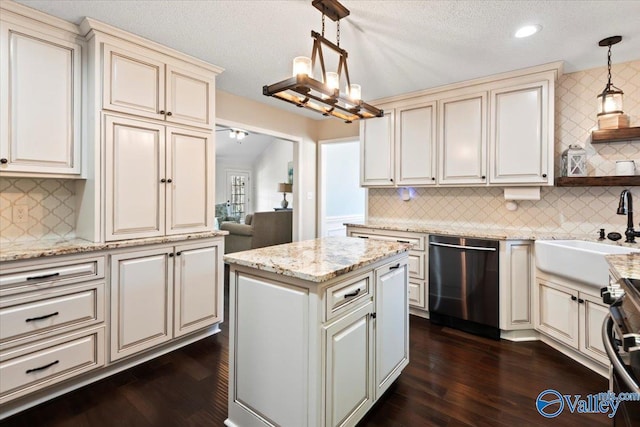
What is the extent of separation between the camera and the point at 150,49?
240cm

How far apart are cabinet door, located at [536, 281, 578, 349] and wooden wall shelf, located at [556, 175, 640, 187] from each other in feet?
2.93

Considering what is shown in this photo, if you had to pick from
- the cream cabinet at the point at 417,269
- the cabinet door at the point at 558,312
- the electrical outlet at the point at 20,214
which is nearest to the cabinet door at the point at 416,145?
the cream cabinet at the point at 417,269

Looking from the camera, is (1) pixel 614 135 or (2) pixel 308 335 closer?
(2) pixel 308 335

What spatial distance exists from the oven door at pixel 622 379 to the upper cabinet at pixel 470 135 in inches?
85.4

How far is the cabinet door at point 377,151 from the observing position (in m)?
3.68

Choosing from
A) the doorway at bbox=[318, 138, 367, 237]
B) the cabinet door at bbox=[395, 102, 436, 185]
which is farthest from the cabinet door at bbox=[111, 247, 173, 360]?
the doorway at bbox=[318, 138, 367, 237]

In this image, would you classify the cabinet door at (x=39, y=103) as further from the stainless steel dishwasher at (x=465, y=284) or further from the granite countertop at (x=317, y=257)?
the stainless steel dishwasher at (x=465, y=284)

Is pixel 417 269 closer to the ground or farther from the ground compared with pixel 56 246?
closer to the ground

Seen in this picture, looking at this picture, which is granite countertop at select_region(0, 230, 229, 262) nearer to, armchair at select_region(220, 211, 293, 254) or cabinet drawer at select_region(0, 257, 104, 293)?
cabinet drawer at select_region(0, 257, 104, 293)

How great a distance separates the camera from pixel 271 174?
351 inches

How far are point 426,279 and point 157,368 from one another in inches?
98.0

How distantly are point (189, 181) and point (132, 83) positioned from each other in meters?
0.83

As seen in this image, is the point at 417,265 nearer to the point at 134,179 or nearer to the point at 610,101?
the point at 610,101

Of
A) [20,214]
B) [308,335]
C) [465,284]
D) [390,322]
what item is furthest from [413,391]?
[20,214]
